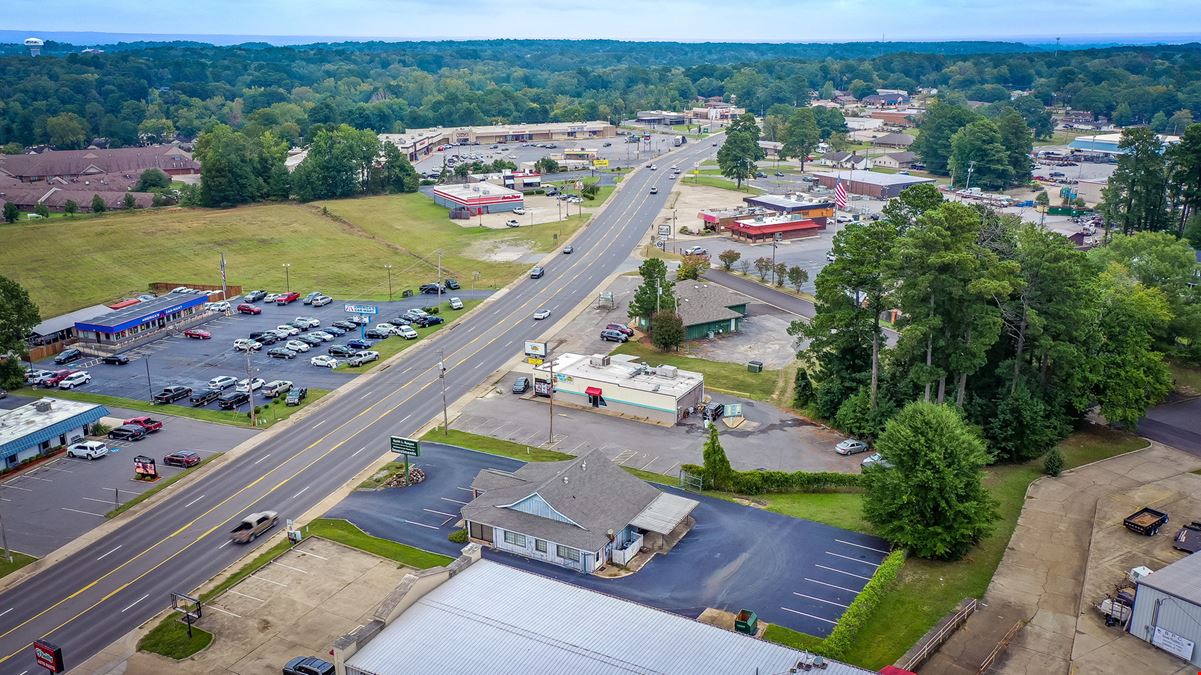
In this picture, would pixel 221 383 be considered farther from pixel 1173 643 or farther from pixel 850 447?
pixel 1173 643

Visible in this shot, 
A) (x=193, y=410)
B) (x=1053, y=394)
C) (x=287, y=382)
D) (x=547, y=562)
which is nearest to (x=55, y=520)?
(x=193, y=410)

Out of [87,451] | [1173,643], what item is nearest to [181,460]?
[87,451]

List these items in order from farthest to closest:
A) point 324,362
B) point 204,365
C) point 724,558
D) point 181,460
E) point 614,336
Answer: point 614,336 → point 204,365 → point 324,362 → point 181,460 → point 724,558

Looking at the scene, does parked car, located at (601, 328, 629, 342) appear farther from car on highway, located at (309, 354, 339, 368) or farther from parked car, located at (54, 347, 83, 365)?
parked car, located at (54, 347, 83, 365)

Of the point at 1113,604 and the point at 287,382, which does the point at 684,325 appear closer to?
the point at 287,382

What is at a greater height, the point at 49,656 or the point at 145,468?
the point at 49,656

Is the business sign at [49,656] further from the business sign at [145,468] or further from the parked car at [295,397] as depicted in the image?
the parked car at [295,397]

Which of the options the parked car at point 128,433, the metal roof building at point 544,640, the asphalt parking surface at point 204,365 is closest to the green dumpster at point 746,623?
the metal roof building at point 544,640
